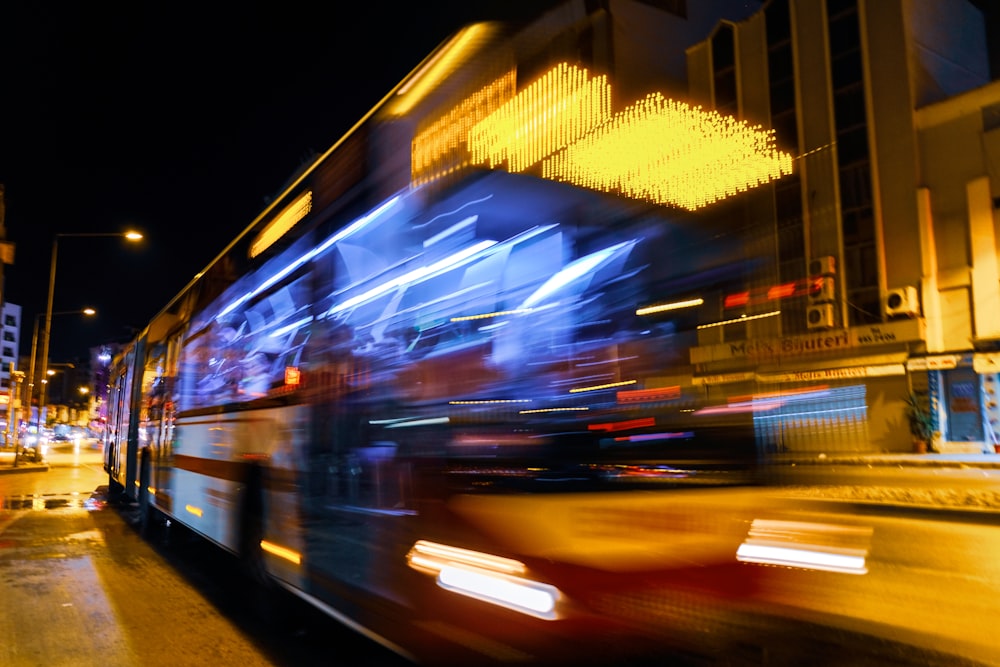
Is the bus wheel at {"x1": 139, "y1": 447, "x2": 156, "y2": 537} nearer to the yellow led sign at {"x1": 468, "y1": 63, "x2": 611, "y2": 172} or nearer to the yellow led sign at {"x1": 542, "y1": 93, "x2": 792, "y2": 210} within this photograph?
the yellow led sign at {"x1": 468, "y1": 63, "x2": 611, "y2": 172}

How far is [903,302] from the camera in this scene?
2061 centimetres

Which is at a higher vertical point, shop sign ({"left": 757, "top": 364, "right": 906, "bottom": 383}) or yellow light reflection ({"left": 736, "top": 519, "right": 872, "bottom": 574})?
shop sign ({"left": 757, "top": 364, "right": 906, "bottom": 383})

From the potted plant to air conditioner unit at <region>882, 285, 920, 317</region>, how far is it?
2.64 metres

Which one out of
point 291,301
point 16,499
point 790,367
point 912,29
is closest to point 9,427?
point 16,499

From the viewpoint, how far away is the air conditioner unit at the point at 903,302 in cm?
2066

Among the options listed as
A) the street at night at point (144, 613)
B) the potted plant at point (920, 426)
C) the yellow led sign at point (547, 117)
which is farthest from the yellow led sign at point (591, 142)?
the potted plant at point (920, 426)

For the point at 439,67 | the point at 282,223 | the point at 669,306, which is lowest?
the point at 669,306

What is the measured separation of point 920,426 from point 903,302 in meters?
3.59

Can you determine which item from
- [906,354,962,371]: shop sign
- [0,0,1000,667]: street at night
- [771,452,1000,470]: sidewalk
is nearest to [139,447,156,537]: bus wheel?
[0,0,1000,667]: street at night

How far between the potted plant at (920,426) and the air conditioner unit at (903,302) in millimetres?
2644

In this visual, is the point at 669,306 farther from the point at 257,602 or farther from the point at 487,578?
the point at 257,602

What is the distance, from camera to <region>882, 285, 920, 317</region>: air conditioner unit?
20656mm

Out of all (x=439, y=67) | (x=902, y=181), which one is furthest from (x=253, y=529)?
(x=902, y=181)

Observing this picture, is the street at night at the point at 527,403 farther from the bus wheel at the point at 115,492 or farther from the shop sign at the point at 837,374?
the bus wheel at the point at 115,492
